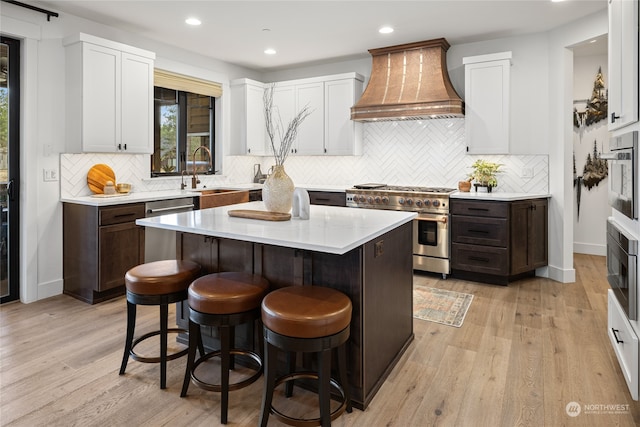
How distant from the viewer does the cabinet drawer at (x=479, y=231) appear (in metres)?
4.23

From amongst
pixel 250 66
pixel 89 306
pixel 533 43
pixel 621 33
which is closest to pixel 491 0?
pixel 533 43

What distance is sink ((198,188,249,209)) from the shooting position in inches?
187

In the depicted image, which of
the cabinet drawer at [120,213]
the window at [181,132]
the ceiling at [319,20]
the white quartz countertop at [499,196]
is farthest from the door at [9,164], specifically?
the white quartz countertop at [499,196]

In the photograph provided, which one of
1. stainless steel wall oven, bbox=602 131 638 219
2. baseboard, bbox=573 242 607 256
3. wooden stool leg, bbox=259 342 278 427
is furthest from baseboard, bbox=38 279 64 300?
baseboard, bbox=573 242 607 256

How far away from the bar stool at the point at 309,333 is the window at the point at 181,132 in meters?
3.71

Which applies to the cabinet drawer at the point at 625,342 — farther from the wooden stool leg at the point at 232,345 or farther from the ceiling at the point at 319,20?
the ceiling at the point at 319,20

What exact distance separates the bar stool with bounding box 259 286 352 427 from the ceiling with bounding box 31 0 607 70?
287 cm

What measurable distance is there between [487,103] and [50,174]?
4.48 meters

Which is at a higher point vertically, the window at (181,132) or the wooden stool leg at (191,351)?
the window at (181,132)

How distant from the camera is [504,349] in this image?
283 centimetres

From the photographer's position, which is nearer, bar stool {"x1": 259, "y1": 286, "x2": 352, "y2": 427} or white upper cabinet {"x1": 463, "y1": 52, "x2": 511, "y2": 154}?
bar stool {"x1": 259, "y1": 286, "x2": 352, "y2": 427}

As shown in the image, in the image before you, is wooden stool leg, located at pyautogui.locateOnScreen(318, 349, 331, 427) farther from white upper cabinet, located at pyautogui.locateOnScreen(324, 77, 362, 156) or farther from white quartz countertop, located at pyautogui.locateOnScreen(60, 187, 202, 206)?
white upper cabinet, located at pyautogui.locateOnScreen(324, 77, 362, 156)

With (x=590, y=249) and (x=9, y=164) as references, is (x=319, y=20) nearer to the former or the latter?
(x=9, y=164)

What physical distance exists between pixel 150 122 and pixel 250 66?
2138 mm
